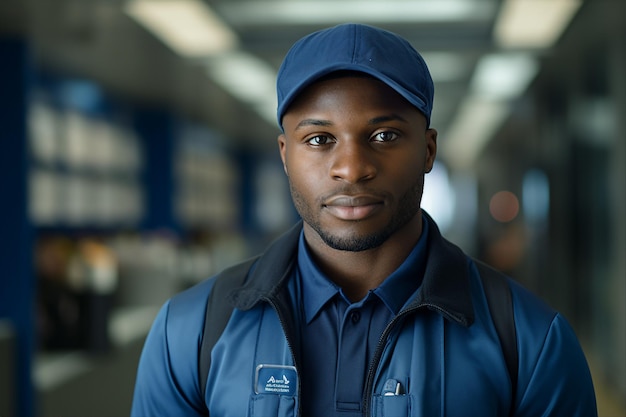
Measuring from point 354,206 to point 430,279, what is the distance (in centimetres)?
18

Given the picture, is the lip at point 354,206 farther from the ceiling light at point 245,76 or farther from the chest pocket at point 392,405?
the ceiling light at point 245,76

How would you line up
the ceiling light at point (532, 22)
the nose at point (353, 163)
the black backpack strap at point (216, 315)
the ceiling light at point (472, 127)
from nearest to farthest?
1. the nose at point (353, 163)
2. the black backpack strap at point (216, 315)
3. the ceiling light at point (532, 22)
4. the ceiling light at point (472, 127)

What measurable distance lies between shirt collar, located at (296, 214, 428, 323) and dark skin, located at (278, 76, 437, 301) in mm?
65

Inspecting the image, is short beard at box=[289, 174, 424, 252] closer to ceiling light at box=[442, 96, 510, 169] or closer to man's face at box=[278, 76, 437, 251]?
man's face at box=[278, 76, 437, 251]

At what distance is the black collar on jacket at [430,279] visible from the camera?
1.18 m

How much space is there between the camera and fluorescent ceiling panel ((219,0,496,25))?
4480mm

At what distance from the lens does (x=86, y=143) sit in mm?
6707

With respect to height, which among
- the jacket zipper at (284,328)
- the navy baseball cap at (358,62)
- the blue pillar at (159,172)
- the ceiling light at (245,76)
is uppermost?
the ceiling light at (245,76)

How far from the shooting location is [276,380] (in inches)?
46.7

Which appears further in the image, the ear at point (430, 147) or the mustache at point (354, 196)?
the ear at point (430, 147)

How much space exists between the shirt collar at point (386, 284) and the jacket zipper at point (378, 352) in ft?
0.13

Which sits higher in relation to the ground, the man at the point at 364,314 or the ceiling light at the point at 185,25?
the ceiling light at the point at 185,25

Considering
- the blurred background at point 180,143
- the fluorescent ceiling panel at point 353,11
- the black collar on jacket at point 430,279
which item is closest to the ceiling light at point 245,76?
the blurred background at point 180,143

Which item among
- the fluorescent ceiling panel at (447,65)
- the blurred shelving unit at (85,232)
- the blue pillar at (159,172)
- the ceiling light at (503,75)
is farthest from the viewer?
the blue pillar at (159,172)
